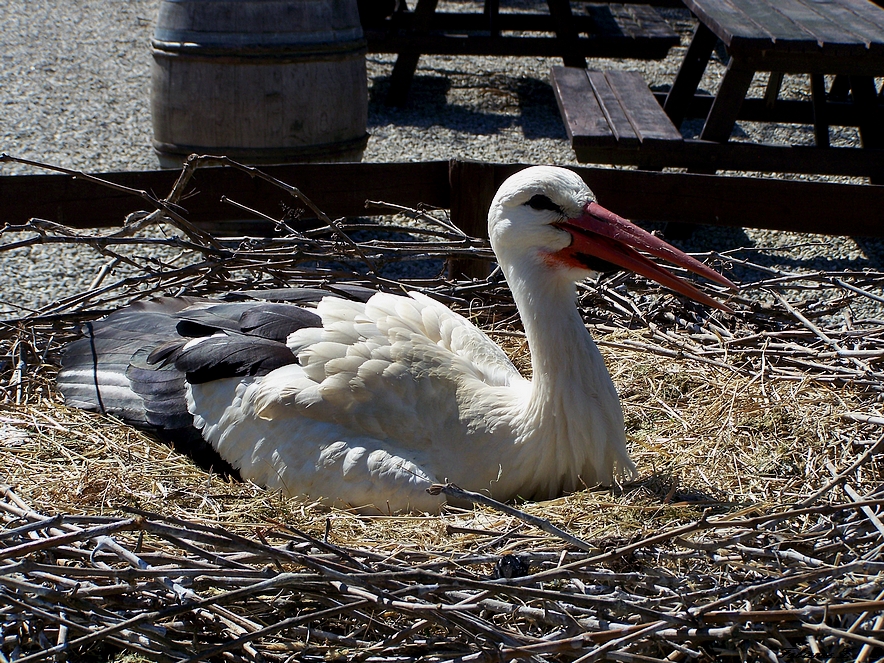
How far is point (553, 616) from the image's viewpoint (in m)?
2.24

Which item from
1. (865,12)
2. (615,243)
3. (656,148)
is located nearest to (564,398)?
(615,243)

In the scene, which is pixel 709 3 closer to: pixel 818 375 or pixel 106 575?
pixel 818 375

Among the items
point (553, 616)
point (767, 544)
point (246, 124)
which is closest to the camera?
point (553, 616)

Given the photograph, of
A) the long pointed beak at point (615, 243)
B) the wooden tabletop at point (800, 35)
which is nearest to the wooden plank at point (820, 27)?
the wooden tabletop at point (800, 35)

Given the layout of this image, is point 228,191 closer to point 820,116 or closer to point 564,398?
point 564,398

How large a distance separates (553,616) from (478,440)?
86 cm

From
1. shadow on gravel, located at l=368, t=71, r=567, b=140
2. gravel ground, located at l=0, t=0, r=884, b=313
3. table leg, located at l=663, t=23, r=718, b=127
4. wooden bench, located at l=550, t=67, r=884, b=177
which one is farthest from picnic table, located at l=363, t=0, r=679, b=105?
wooden bench, located at l=550, t=67, r=884, b=177

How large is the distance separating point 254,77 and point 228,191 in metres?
1.27

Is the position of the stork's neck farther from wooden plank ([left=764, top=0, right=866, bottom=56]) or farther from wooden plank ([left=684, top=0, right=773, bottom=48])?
wooden plank ([left=764, top=0, right=866, bottom=56])

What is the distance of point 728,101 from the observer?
20.7ft

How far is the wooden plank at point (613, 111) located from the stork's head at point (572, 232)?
10.4 ft

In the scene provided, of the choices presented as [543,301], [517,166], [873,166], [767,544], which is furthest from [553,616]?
[873,166]

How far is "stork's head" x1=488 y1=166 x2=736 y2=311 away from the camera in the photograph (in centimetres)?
290

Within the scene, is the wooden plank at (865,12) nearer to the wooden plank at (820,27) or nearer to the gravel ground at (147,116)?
the wooden plank at (820,27)
